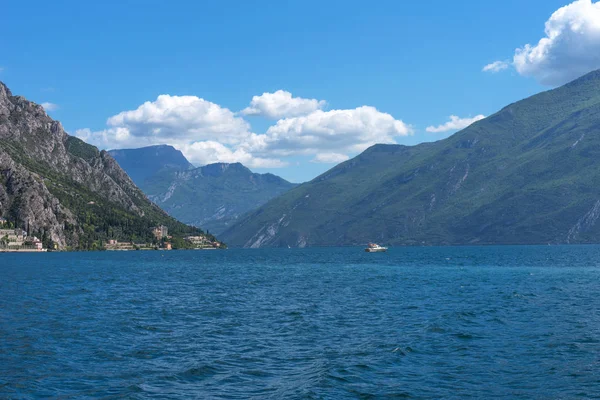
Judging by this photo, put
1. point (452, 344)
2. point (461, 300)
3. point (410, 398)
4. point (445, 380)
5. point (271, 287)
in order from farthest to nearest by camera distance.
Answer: point (271, 287) → point (461, 300) → point (452, 344) → point (445, 380) → point (410, 398)

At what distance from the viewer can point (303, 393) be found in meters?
34.7

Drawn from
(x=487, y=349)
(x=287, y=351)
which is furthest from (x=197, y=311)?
(x=487, y=349)

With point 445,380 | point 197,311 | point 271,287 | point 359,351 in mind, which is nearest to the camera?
point 445,380

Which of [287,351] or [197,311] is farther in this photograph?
[197,311]

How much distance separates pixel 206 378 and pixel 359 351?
1470 centimetres

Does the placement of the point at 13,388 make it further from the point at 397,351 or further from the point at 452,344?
the point at 452,344

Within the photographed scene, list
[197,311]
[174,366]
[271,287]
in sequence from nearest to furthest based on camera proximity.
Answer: [174,366] → [197,311] → [271,287]

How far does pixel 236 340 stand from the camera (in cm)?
5150

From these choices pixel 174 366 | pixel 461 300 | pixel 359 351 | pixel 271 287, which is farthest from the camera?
pixel 271 287

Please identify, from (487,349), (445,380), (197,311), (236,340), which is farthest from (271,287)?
(445,380)

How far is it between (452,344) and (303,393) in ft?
68.9

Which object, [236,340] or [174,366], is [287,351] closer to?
[236,340]

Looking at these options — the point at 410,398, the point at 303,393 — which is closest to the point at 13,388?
the point at 303,393

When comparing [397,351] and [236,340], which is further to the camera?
[236,340]
